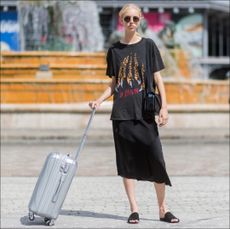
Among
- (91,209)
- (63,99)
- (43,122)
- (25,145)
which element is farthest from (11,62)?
(91,209)

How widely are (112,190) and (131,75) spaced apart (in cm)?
267

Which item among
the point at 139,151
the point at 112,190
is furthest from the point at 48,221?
the point at 112,190

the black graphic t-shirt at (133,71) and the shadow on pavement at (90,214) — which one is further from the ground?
the black graphic t-shirt at (133,71)

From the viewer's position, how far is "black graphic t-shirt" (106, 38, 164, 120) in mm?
6359

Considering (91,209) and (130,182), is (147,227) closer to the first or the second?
(130,182)

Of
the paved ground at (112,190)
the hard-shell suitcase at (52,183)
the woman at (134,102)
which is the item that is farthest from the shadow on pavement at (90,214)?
the hard-shell suitcase at (52,183)

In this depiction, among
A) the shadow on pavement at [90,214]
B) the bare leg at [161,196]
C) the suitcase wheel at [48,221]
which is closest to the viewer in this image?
the suitcase wheel at [48,221]

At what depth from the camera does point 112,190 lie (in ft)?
28.7

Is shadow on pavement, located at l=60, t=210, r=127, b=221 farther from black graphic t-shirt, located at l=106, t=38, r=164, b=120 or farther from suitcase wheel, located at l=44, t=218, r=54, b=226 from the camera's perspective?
black graphic t-shirt, located at l=106, t=38, r=164, b=120

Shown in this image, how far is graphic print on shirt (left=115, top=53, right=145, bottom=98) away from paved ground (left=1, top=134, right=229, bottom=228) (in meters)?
1.19

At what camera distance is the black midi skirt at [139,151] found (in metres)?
6.41

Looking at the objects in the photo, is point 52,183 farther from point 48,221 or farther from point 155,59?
point 155,59

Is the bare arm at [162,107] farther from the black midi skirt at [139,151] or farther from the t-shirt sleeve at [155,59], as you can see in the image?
the black midi skirt at [139,151]

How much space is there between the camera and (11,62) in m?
22.0
